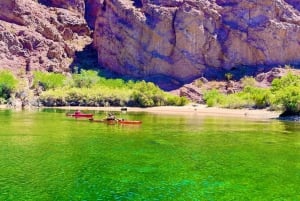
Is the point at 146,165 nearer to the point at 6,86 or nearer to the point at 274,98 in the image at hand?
the point at 274,98

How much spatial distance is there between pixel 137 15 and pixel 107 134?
400 ft

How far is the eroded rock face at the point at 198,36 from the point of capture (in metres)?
175

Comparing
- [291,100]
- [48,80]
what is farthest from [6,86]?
[291,100]

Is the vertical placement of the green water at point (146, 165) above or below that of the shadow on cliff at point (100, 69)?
below

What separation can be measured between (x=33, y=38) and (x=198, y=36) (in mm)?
65421

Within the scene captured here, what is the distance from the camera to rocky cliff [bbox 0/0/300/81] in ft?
573

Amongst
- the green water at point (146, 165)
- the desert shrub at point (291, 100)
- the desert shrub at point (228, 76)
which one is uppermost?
the desert shrub at point (228, 76)

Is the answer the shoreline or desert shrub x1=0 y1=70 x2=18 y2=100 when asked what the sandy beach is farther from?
desert shrub x1=0 y1=70 x2=18 y2=100

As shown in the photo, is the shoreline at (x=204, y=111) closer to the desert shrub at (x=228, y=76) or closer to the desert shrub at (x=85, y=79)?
the desert shrub at (x=85, y=79)

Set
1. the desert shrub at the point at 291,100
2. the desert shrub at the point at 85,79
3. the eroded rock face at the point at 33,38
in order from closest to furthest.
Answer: the desert shrub at the point at 291,100
the desert shrub at the point at 85,79
the eroded rock face at the point at 33,38

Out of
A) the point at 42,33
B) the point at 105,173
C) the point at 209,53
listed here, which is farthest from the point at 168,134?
the point at 42,33

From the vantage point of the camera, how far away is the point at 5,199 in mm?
27859

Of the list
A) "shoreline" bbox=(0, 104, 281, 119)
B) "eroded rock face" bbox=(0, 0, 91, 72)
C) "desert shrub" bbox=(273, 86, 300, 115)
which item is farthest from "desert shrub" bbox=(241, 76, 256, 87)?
"eroded rock face" bbox=(0, 0, 91, 72)

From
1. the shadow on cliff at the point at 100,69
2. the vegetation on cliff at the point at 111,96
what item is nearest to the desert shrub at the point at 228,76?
the shadow on cliff at the point at 100,69
